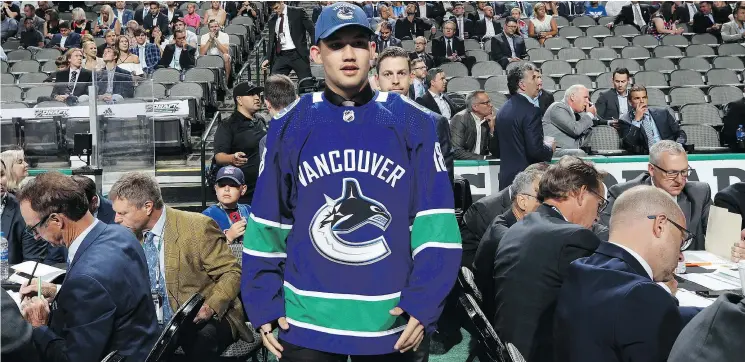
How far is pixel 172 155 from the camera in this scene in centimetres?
1002

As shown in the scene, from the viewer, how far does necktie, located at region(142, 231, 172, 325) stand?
419cm

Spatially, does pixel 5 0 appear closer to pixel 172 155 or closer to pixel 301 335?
pixel 172 155

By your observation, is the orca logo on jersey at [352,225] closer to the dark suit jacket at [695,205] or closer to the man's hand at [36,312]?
the man's hand at [36,312]

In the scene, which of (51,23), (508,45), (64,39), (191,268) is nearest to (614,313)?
(191,268)

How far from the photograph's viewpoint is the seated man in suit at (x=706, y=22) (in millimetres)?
14172

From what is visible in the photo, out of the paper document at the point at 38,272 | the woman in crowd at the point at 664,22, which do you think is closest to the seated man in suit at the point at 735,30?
the woman in crowd at the point at 664,22

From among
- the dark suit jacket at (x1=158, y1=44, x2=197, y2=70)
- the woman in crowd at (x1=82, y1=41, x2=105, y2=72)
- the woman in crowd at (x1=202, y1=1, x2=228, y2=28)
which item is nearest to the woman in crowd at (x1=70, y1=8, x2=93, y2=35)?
the woman in crowd at (x1=202, y1=1, x2=228, y2=28)

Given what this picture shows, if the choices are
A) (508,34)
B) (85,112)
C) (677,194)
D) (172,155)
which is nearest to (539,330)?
(677,194)

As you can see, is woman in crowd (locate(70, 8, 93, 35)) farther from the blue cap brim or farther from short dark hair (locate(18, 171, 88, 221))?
the blue cap brim

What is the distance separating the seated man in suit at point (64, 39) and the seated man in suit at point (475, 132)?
311 inches

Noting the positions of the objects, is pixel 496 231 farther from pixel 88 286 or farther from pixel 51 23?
pixel 51 23

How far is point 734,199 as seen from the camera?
5434mm

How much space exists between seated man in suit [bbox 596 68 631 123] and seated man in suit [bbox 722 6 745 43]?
5.08m

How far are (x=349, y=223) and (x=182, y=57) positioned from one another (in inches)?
401
